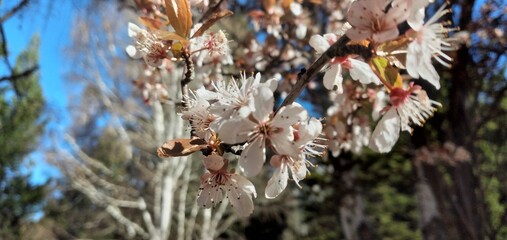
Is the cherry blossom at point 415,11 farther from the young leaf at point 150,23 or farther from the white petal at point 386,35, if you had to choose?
the young leaf at point 150,23

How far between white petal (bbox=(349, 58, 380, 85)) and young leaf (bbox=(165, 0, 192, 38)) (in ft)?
1.18

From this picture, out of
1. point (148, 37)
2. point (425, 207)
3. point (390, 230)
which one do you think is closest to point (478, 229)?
point (425, 207)

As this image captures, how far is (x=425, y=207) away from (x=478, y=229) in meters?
0.69

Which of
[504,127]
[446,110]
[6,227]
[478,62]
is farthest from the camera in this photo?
[6,227]

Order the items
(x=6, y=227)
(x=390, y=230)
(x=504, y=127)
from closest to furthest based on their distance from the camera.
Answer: (x=504, y=127) < (x=6, y=227) < (x=390, y=230)

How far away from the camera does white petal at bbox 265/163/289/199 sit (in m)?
0.85

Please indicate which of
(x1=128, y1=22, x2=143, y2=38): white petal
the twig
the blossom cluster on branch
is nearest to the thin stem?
the blossom cluster on branch

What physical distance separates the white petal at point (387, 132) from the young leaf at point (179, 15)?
453 millimetres

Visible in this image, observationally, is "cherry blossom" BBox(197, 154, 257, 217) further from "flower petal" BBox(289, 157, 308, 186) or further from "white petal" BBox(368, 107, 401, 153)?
"white petal" BBox(368, 107, 401, 153)

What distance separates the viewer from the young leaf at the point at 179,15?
3.15ft

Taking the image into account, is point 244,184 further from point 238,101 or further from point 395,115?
point 395,115

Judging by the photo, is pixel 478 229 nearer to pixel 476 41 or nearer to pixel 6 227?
pixel 476 41

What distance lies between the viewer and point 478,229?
3.19 m

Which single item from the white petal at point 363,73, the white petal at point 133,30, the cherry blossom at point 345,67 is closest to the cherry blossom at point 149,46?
the white petal at point 133,30
